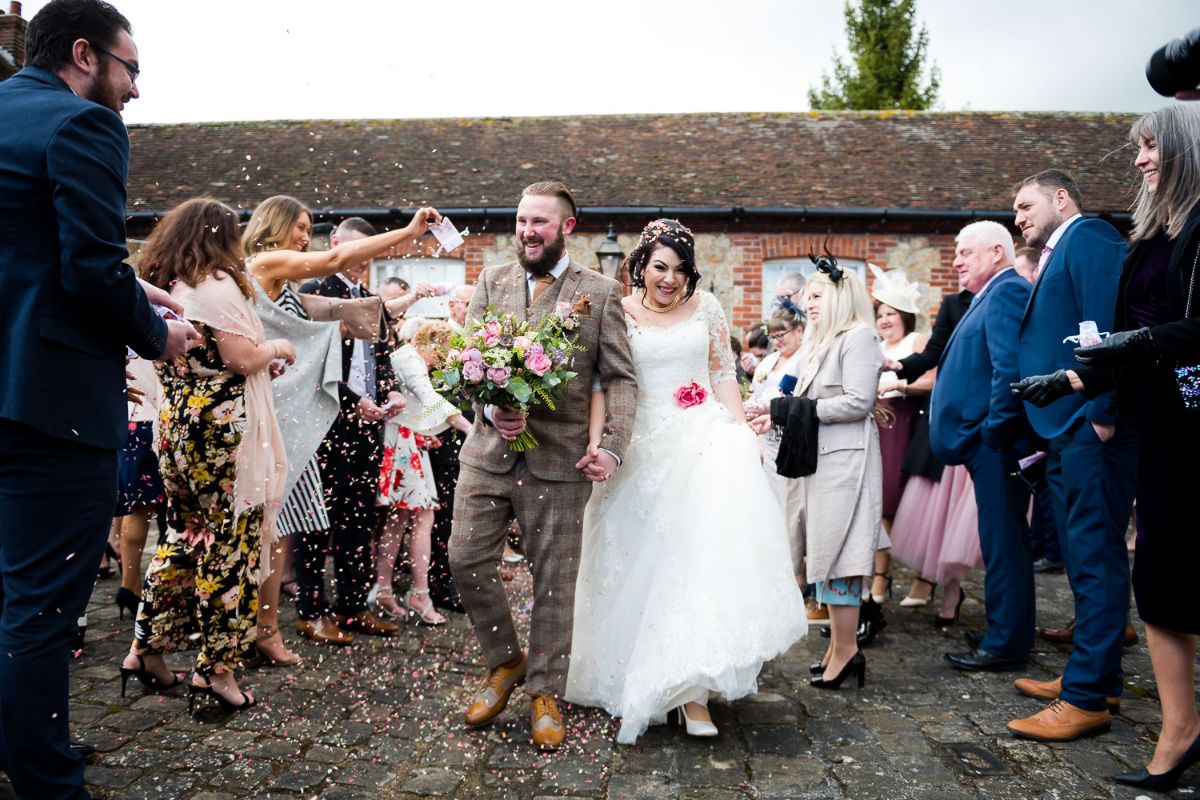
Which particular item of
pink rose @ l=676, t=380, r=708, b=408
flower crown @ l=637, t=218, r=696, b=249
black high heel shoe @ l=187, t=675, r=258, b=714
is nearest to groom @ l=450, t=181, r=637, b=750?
pink rose @ l=676, t=380, r=708, b=408

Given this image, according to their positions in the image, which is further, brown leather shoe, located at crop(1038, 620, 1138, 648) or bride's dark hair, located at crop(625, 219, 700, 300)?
brown leather shoe, located at crop(1038, 620, 1138, 648)

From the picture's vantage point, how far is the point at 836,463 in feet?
15.3

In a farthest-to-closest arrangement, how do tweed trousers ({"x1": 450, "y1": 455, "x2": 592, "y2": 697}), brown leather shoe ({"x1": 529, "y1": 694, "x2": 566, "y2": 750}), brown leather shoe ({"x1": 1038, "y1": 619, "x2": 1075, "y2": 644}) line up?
brown leather shoe ({"x1": 1038, "y1": 619, "x2": 1075, "y2": 644}) < tweed trousers ({"x1": 450, "y1": 455, "x2": 592, "y2": 697}) < brown leather shoe ({"x1": 529, "y1": 694, "x2": 566, "y2": 750})

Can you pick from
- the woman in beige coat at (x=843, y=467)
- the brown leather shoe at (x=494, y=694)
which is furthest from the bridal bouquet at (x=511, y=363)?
the woman in beige coat at (x=843, y=467)

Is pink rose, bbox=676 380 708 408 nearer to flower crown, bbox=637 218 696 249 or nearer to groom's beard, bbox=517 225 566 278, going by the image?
→ flower crown, bbox=637 218 696 249

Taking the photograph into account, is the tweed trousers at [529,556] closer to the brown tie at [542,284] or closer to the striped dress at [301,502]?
the brown tie at [542,284]

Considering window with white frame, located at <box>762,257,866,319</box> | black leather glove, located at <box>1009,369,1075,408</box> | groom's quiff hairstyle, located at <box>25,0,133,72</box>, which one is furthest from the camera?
window with white frame, located at <box>762,257,866,319</box>

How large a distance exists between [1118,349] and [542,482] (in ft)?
8.00

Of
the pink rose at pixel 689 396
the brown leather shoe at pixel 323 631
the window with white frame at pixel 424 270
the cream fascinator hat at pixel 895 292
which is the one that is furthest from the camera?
the window with white frame at pixel 424 270

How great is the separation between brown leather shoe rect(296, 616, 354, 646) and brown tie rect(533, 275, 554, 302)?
253cm

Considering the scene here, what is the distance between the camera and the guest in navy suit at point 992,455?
472cm

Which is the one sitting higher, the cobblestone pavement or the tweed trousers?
the tweed trousers

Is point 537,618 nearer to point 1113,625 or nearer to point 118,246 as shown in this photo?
point 118,246

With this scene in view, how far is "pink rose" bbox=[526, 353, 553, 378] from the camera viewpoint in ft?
11.8
